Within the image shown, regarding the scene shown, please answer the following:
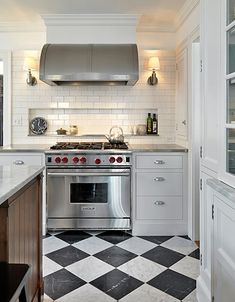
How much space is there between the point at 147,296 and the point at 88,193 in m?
1.53

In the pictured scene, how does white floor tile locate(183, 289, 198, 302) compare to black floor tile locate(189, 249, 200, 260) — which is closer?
white floor tile locate(183, 289, 198, 302)

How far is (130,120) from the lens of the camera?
428 cm

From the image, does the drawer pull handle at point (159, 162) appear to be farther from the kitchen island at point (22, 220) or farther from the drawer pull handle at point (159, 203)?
the kitchen island at point (22, 220)

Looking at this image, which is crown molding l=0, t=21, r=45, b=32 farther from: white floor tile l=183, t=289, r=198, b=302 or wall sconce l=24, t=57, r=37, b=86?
white floor tile l=183, t=289, r=198, b=302

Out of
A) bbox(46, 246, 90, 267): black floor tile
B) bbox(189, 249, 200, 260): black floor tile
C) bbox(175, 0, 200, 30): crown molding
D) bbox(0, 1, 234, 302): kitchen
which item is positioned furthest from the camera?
bbox(175, 0, 200, 30): crown molding

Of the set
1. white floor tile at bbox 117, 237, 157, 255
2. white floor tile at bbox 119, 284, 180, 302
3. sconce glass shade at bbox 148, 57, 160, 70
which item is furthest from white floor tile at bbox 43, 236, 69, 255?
sconce glass shade at bbox 148, 57, 160, 70

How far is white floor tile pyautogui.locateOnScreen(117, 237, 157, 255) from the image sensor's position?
122 inches

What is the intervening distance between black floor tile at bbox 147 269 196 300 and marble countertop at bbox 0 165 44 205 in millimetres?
1268

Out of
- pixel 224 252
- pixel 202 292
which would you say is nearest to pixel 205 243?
pixel 202 292

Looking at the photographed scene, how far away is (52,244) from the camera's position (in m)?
3.26

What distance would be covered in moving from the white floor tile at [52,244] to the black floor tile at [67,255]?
2.7 inches

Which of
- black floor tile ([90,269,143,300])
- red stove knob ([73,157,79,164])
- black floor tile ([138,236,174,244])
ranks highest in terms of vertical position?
red stove knob ([73,157,79,164])

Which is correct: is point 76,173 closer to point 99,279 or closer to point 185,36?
point 99,279

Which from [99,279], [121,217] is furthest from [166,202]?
[99,279]
